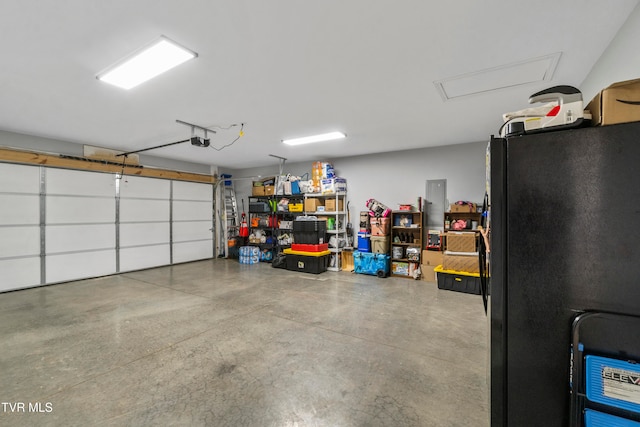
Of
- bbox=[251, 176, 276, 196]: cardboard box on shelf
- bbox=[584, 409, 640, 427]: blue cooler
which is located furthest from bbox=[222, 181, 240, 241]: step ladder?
bbox=[584, 409, 640, 427]: blue cooler

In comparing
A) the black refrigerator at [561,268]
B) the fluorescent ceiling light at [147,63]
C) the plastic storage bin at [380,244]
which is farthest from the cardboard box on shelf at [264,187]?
the black refrigerator at [561,268]

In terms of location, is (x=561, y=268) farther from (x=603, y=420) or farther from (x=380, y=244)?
(x=380, y=244)

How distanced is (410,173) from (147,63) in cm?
520

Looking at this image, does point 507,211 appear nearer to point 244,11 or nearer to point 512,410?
point 512,410

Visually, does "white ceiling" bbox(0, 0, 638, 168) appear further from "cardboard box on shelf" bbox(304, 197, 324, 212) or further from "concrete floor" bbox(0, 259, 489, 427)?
"concrete floor" bbox(0, 259, 489, 427)

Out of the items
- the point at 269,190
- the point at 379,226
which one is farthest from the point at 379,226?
the point at 269,190

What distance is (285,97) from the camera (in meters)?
3.28

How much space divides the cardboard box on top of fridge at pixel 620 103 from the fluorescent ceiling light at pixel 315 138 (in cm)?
402

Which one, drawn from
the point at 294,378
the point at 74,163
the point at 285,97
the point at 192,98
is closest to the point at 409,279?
the point at 294,378

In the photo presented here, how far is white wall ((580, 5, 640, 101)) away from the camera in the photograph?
5.91 ft

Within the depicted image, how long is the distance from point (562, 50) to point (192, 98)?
12.5 ft

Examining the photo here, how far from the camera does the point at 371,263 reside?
5977mm

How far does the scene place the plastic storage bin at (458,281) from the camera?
4.67 m

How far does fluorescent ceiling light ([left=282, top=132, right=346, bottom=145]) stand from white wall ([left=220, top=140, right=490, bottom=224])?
1815 mm
